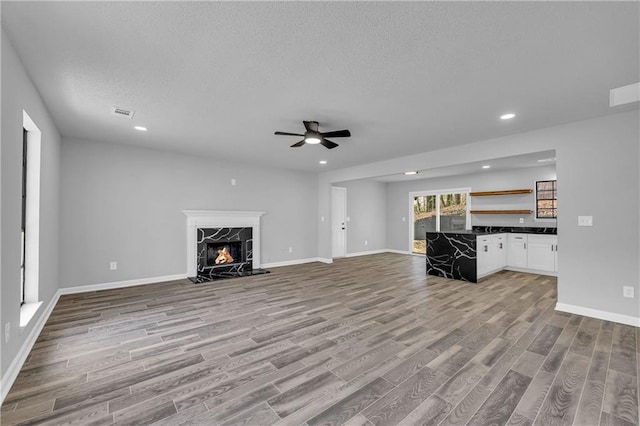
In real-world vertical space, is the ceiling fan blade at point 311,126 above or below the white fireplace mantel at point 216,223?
above

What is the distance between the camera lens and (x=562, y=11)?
1701 mm

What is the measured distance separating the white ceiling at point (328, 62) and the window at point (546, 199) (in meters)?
3.46

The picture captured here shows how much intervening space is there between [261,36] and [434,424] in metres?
2.70

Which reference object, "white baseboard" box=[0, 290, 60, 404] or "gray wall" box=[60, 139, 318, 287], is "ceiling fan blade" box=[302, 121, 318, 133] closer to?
"gray wall" box=[60, 139, 318, 287]

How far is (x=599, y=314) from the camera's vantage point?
3451mm

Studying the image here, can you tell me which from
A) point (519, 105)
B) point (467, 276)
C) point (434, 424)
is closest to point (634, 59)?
point (519, 105)

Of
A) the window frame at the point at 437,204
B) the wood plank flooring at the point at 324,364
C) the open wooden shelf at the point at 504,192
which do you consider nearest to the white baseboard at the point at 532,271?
the window frame at the point at 437,204

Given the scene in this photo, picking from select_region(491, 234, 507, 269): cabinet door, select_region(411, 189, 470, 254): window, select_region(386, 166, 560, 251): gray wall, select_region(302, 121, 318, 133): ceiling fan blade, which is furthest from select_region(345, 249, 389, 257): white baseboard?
select_region(302, 121, 318, 133): ceiling fan blade

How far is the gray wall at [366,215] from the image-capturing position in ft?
29.0

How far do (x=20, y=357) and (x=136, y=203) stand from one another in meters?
3.18

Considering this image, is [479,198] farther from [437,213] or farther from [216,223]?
[216,223]

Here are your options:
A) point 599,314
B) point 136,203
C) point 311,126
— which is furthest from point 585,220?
point 136,203

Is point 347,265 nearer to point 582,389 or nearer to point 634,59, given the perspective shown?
point 582,389

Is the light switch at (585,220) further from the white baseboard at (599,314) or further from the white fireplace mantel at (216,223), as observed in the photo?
the white fireplace mantel at (216,223)
